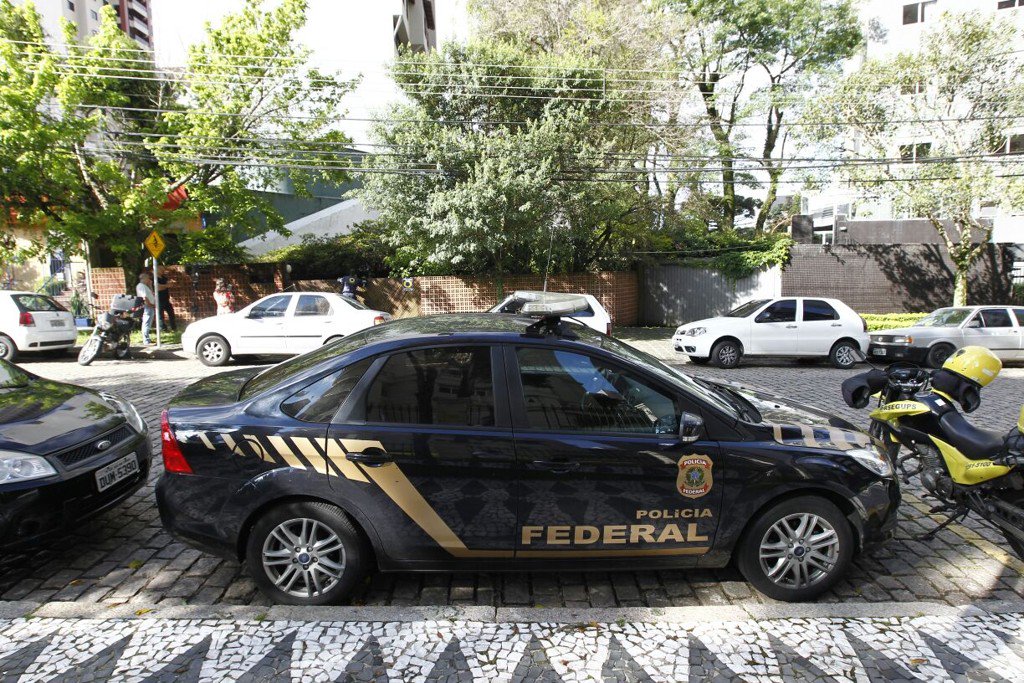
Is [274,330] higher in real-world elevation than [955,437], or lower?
higher

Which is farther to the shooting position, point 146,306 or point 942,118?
point 942,118

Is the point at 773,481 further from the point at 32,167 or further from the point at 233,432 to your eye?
the point at 32,167

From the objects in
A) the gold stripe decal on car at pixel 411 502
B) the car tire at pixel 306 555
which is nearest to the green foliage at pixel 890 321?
the gold stripe decal on car at pixel 411 502

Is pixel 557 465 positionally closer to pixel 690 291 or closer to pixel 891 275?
pixel 690 291

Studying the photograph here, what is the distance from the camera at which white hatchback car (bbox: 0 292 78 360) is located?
40.0 feet

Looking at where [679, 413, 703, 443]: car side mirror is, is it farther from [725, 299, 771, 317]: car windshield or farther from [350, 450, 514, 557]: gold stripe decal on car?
[725, 299, 771, 317]: car windshield

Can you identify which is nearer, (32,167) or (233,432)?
(233,432)

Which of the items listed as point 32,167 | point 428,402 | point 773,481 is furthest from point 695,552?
point 32,167

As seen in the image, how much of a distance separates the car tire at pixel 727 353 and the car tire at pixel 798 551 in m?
8.93

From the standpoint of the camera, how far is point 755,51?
72.0 ft

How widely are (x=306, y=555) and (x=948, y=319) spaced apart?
46.0 ft

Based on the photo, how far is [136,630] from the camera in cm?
310

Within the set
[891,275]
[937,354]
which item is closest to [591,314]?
[937,354]

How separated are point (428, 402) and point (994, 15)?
19712 millimetres
